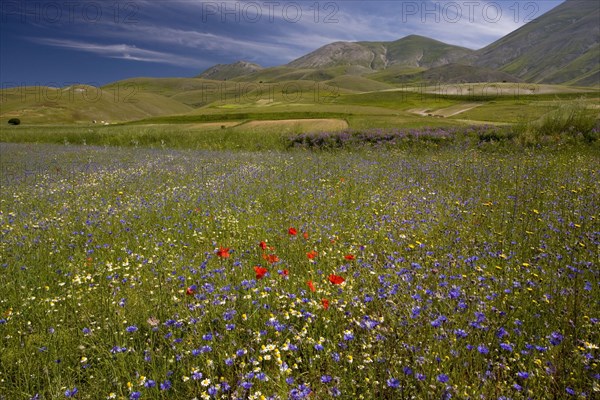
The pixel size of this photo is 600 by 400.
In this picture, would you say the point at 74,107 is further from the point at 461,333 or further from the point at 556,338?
the point at 556,338

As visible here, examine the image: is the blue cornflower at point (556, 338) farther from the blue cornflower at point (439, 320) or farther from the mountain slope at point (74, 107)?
the mountain slope at point (74, 107)

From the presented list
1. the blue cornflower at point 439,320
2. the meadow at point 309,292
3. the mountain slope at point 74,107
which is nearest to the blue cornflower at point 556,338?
the meadow at point 309,292

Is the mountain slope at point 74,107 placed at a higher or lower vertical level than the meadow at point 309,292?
higher

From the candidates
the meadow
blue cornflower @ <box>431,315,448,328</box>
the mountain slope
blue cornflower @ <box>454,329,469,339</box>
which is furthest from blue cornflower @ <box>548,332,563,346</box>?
the mountain slope

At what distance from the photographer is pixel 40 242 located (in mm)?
5598

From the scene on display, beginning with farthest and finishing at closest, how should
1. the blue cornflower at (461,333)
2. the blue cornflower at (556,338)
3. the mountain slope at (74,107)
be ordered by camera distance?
the mountain slope at (74,107)
the blue cornflower at (461,333)
the blue cornflower at (556,338)

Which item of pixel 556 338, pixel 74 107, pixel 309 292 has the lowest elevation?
pixel 309 292

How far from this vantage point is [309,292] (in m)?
3.90

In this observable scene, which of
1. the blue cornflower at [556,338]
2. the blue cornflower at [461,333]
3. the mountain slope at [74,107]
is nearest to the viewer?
the blue cornflower at [556,338]

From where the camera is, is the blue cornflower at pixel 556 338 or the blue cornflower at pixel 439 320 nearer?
the blue cornflower at pixel 556 338

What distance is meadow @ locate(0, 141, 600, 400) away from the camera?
8.77 feet

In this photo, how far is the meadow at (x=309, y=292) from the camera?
2672 millimetres

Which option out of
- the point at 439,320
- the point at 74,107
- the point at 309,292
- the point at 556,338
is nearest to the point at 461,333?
the point at 439,320

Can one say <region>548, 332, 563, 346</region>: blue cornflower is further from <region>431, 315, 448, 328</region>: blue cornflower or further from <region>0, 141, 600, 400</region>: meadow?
<region>431, 315, 448, 328</region>: blue cornflower
